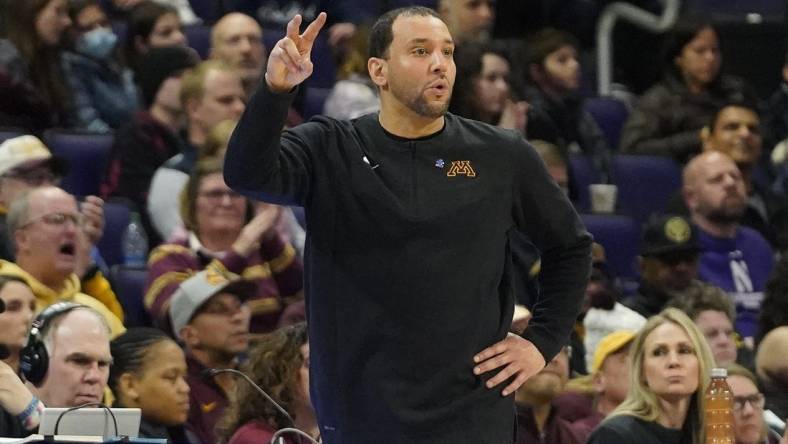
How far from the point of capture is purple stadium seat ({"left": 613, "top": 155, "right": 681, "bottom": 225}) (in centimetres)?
786

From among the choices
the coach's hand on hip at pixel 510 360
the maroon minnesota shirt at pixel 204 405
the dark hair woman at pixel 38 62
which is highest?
the coach's hand on hip at pixel 510 360

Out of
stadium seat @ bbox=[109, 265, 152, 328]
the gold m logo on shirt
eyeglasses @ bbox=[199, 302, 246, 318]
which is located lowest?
stadium seat @ bbox=[109, 265, 152, 328]

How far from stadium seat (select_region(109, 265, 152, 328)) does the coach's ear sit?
281 centimetres

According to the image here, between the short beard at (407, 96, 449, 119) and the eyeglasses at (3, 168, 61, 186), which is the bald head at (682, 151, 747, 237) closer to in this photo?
the eyeglasses at (3, 168, 61, 186)

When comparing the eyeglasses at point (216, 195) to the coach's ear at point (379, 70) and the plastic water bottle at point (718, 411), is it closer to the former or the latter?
the plastic water bottle at point (718, 411)

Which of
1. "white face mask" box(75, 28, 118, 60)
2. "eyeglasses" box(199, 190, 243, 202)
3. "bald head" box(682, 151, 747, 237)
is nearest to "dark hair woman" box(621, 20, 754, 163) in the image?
"bald head" box(682, 151, 747, 237)

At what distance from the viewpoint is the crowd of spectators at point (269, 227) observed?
514 cm

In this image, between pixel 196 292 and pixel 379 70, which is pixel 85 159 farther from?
pixel 379 70

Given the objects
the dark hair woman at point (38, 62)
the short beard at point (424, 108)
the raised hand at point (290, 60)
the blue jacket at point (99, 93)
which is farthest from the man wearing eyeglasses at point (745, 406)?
the dark hair woman at point (38, 62)

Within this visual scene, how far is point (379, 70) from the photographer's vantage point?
3.42 metres

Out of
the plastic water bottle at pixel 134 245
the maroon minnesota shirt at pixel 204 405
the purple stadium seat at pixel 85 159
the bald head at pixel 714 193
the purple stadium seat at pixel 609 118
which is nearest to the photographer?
the maroon minnesota shirt at pixel 204 405

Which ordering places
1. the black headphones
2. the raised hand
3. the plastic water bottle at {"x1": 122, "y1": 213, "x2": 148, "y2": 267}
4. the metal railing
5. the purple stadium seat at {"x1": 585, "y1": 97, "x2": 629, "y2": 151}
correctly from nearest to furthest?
the raised hand → the black headphones → the plastic water bottle at {"x1": 122, "y1": 213, "x2": 148, "y2": 267} → the purple stadium seat at {"x1": 585, "y1": 97, "x2": 629, "y2": 151} → the metal railing

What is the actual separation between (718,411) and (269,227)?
184 cm

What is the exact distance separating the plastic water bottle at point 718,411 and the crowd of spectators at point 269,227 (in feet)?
0.21
